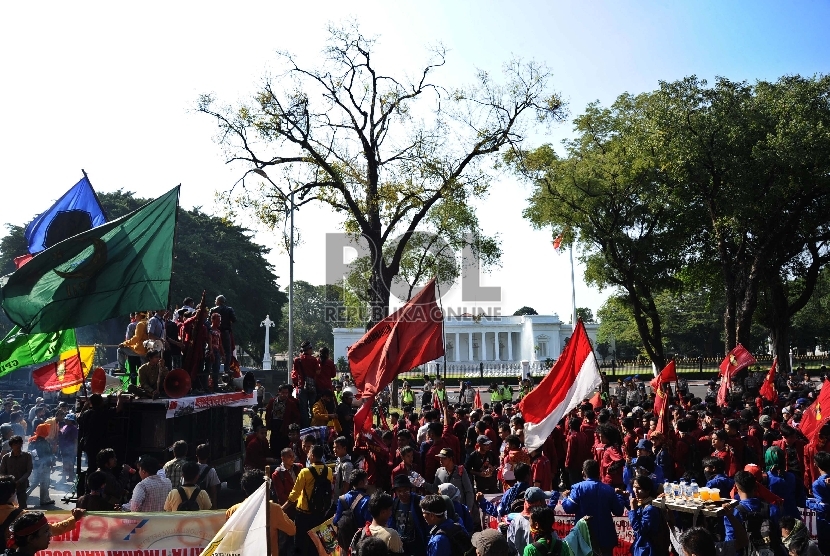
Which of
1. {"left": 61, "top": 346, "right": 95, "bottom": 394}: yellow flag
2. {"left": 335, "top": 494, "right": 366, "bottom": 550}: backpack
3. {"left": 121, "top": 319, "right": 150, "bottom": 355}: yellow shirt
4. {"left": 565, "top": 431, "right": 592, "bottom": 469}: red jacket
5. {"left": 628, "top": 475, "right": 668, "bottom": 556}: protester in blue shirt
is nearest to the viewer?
{"left": 628, "top": 475, "right": 668, "bottom": 556}: protester in blue shirt

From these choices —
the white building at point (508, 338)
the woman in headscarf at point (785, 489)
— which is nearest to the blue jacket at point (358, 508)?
the woman in headscarf at point (785, 489)

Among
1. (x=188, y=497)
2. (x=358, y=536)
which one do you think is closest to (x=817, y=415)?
(x=358, y=536)

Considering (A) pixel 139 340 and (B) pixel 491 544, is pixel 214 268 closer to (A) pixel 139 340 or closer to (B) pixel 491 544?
(A) pixel 139 340

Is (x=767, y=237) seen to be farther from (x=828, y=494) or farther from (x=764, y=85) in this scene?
(x=828, y=494)

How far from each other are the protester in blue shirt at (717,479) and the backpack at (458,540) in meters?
2.54

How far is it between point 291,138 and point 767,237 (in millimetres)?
17176

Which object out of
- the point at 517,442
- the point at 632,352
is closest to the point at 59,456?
the point at 517,442

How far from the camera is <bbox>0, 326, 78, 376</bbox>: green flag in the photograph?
12523mm

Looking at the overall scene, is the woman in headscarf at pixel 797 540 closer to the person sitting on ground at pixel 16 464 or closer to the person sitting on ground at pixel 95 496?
the person sitting on ground at pixel 95 496

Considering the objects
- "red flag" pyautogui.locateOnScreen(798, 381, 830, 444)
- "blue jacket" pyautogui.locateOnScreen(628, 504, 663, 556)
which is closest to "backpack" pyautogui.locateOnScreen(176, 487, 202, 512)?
"blue jacket" pyautogui.locateOnScreen(628, 504, 663, 556)

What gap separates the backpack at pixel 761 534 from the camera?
19.7ft

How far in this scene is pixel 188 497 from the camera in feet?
22.0

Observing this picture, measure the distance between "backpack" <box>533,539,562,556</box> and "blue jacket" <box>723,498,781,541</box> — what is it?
1.52 meters

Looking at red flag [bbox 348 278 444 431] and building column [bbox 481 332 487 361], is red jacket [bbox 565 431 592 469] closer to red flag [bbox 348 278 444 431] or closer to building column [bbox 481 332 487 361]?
red flag [bbox 348 278 444 431]
